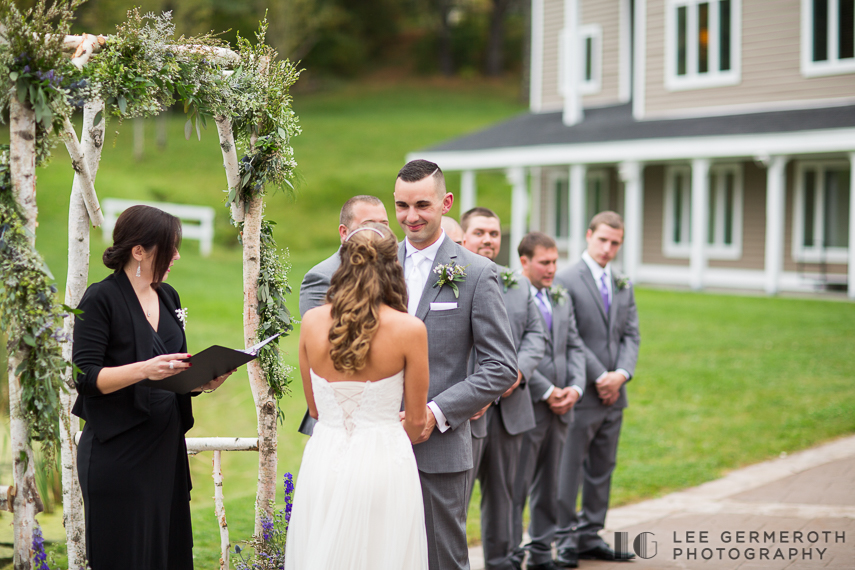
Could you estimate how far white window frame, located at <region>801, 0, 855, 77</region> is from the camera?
1609cm

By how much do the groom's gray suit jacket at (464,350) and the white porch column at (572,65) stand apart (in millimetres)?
17855

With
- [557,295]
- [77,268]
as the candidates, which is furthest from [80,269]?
[557,295]

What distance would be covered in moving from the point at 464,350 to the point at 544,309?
2039 millimetres

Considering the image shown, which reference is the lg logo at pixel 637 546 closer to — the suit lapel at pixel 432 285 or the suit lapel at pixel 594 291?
the suit lapel at pixel 594 291

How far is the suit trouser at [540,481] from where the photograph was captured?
18.4 ft

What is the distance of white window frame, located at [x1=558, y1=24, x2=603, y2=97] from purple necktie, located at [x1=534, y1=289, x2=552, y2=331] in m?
16.8

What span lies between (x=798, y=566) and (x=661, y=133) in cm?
1378

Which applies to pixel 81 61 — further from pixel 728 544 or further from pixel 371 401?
pixel 728 544

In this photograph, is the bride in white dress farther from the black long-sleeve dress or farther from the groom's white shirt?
the black long-sleeve dress

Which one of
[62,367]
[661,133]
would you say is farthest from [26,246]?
[661,133]

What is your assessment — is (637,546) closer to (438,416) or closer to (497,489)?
(497,489)

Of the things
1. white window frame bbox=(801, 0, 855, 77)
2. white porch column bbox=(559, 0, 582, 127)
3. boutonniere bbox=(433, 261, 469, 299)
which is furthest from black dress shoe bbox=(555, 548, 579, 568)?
white porch column bbox=(559, 0, 582, 127)

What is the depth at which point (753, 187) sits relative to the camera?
18484 millimetres

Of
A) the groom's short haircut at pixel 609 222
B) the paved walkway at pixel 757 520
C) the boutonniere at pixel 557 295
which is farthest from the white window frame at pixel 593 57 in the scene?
the boutonniere at pixel 557 295
